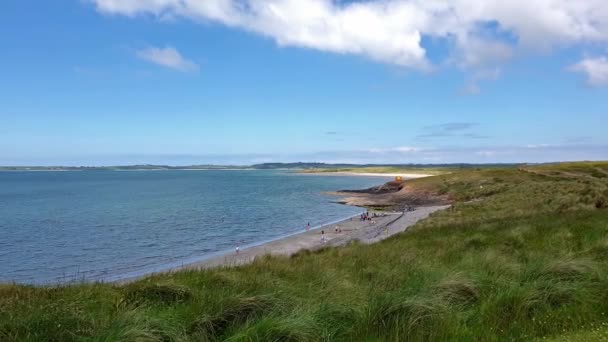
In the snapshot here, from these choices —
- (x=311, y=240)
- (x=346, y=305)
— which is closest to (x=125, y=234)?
(x=311, y=240)

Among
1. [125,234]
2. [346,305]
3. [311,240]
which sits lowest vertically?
[125,234]

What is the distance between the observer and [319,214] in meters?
58.1

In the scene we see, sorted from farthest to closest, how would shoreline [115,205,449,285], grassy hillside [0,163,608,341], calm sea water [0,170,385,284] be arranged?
shoreline [115,205,449,285] < calm sea water [0,170,385,284] < grassy hillside [0,163,608,341]

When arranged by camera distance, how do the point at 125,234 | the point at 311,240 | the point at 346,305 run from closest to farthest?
the point at 346,305 < the point at 311,240 < the point at 125,234

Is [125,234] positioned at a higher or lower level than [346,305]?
lower

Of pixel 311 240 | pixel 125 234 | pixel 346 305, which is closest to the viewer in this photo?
pixel 346 305

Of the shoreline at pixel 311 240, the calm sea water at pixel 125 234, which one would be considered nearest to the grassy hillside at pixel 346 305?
the calm sea water at pixel 125 234

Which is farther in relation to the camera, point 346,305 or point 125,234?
point 125,234

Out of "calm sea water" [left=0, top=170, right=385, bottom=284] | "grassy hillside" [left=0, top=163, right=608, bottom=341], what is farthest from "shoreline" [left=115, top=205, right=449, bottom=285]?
"grassy hillside" [left=0, top=163, right=608, bottom=341]

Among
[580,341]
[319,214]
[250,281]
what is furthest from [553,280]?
[319,214]

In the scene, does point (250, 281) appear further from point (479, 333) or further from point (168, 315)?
point (479, 333)

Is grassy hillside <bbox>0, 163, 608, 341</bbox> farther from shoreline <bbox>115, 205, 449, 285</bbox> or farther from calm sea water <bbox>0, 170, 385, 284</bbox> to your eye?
shoreline <bbox>115, 205, 449, 285</bbox>

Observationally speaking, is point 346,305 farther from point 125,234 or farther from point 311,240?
point 125,234

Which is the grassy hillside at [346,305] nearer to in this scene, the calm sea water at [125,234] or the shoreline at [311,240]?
the calm sea water at [125,234]
